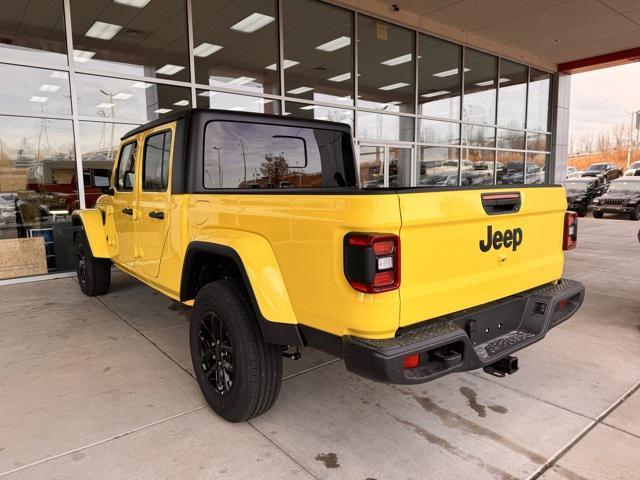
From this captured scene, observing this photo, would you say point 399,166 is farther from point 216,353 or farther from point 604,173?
point 604,173

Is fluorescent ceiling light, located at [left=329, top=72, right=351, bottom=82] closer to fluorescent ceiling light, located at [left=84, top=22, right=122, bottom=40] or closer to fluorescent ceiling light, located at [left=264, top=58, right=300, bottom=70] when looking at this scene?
fluorescent ceiling light, located at [left=264, top=58, right=300, bottom=70]

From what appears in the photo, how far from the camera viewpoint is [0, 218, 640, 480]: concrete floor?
2189mm

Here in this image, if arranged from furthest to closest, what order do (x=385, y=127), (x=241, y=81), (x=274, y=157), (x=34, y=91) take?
(x=385, y=127), (x=241, y=81), (x=34, y=91), (x=274, y=157)

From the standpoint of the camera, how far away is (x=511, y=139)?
1459 centimetres

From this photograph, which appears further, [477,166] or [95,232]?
[477,166]

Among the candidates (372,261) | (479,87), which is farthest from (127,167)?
(479,87)

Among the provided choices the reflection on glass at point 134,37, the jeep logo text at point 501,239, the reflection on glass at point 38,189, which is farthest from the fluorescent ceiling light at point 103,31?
the jeep logo text at point 501,239

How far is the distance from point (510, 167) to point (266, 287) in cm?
1439

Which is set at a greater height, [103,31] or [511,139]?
[103,31]

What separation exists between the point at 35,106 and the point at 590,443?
7.75m

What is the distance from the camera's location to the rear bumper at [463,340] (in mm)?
1821

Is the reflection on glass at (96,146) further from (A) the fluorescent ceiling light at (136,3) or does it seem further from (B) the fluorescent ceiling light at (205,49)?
(A) the fluorescent ceiling light at (136,3)

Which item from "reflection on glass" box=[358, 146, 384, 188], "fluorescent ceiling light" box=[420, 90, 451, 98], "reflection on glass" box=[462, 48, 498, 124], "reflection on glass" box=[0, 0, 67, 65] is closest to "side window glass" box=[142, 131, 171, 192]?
"reflection on glass" box=[0, 0, 67, 65]

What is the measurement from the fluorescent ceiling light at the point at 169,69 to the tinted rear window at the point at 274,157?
513cm
